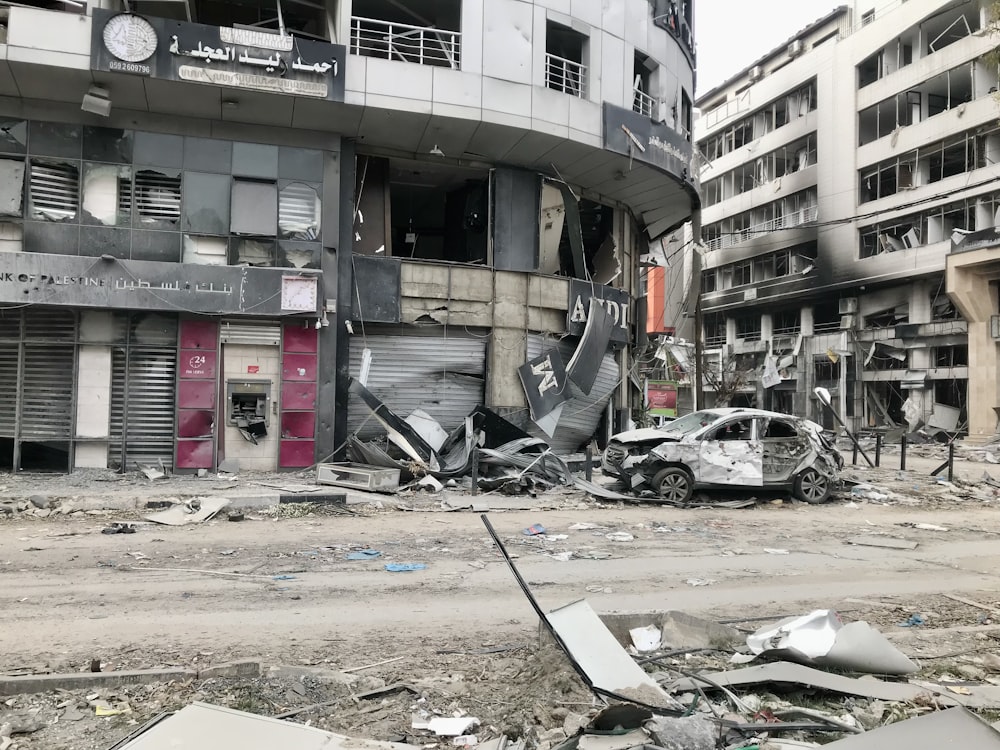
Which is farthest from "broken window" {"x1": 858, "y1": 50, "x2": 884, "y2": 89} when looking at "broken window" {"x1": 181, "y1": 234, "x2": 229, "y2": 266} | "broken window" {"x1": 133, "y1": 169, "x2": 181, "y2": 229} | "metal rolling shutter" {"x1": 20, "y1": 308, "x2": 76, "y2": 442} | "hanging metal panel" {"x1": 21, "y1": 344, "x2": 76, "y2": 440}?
"hanging metal panel" {"x1": 21, "y1": 344, "x2": 76, "y2": 440}

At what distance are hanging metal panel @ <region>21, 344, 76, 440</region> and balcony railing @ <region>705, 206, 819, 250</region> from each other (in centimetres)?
3826

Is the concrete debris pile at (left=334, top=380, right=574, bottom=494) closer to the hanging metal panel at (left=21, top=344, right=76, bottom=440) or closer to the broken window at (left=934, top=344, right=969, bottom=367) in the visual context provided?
the hanging metal panel at (left=21, top=344, right=76, bottom=440)

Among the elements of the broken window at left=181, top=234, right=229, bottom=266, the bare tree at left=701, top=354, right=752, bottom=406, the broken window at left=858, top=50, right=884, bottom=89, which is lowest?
the bare tree at left=701, top=354, right=752, bottom=406

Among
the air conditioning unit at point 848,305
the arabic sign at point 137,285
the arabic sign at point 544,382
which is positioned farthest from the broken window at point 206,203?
the air conditioning unit at point 848,305

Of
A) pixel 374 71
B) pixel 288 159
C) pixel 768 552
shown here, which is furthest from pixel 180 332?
pixel 768 552

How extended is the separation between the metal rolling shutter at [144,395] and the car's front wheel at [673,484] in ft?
32.6

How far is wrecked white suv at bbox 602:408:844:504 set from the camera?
13094mm

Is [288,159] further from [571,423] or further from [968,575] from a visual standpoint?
[968,575]

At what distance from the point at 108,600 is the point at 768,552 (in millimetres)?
7332

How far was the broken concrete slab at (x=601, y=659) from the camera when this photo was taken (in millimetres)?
3928

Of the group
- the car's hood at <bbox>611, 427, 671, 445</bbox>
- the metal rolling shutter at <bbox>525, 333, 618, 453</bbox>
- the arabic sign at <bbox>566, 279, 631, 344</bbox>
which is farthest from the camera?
the arabic sign at <bbox>566, 279, 631, 344</bbox>

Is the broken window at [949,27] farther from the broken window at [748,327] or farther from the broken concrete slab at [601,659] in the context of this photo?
the broken concrete slab at [601,659]

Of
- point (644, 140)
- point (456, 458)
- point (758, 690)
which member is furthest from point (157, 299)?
point (758, 690)

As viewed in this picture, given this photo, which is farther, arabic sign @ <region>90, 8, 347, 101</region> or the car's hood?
arabic sign @ <region>90, 8, 347, 101</region>
